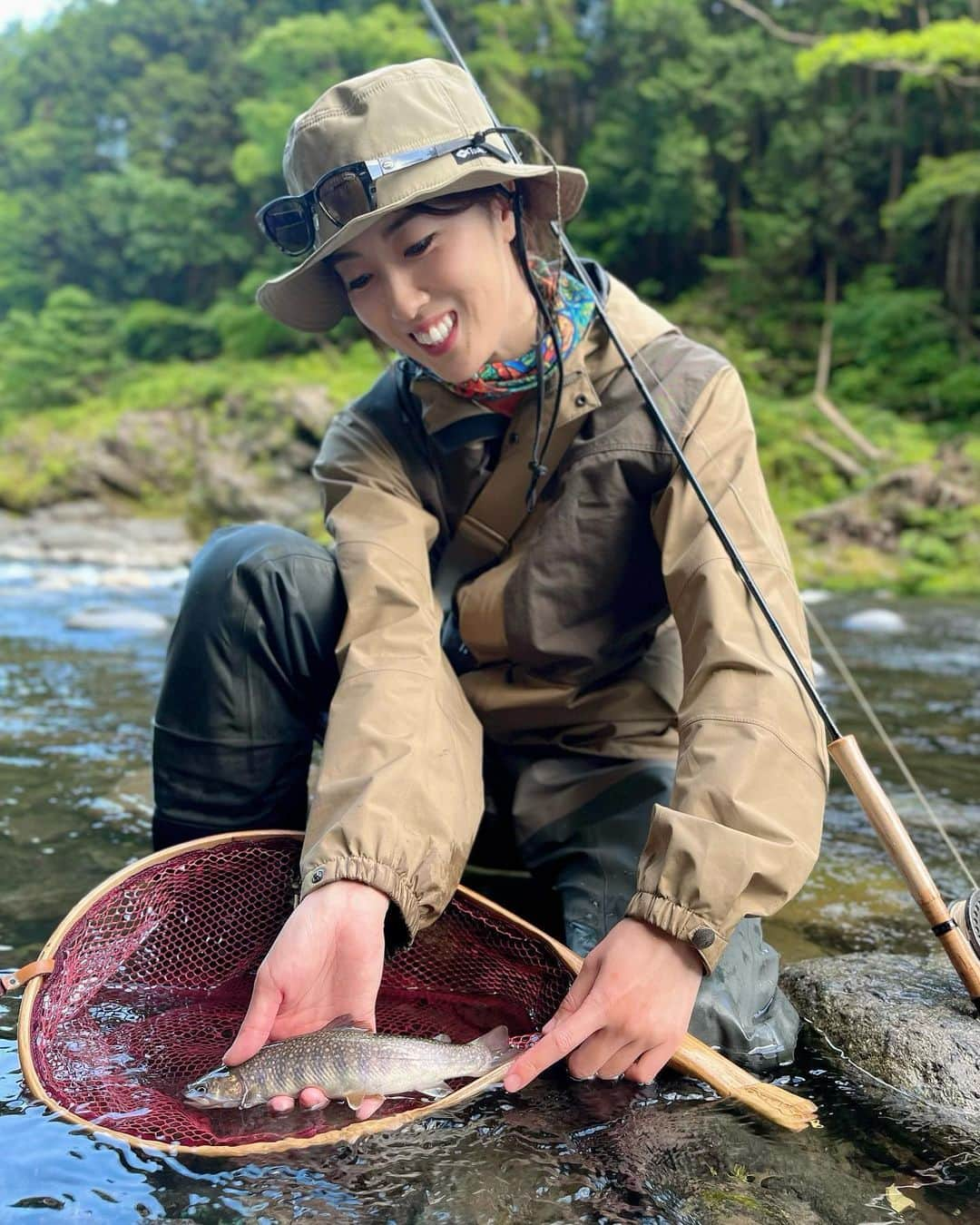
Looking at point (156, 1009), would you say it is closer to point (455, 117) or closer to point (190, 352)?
point (455, 117)

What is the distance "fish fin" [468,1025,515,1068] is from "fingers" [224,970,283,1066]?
365 mm

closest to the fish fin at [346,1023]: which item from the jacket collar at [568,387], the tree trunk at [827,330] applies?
the jacket collar at [568,387]

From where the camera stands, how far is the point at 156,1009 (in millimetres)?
2229

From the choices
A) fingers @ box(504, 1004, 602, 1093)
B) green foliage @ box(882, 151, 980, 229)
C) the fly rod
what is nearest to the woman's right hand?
fingers @ box(504, 1004, 602, 1093)

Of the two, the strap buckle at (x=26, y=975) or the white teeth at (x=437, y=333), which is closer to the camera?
the strap buckle at (x=26, y=975)

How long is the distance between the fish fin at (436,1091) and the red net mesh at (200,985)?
0.12ft

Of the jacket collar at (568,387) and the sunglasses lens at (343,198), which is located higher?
the sunglasses lens at (343,198)

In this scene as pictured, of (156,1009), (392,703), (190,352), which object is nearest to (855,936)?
(392,703)

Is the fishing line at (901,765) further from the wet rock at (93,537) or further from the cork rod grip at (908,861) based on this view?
the wet rock at (93,537)

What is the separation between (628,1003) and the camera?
1.76 m

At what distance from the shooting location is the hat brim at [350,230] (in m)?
2.17

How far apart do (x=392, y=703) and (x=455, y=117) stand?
4.18 feet

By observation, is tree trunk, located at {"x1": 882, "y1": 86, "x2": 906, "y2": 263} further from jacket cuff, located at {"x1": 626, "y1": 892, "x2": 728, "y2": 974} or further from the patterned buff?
jacket cuff, located at {"x1": 626, "y1": 892, "x2": 728, "y2": 974}

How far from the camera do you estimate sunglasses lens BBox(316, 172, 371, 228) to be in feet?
7.38
